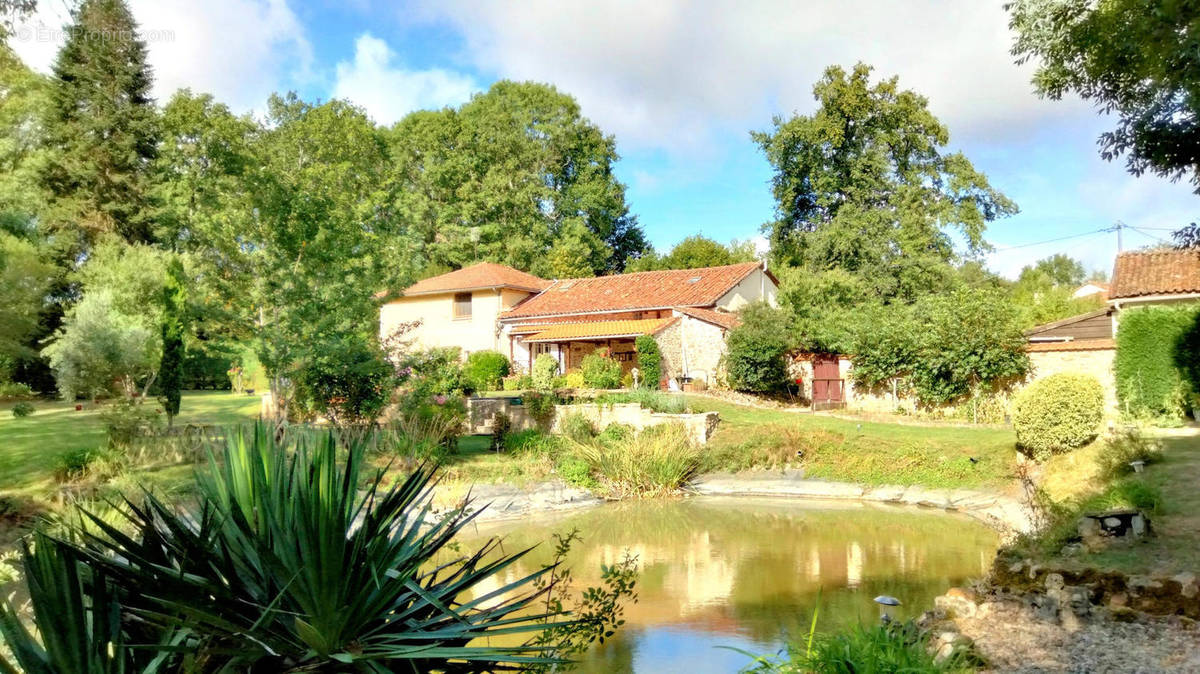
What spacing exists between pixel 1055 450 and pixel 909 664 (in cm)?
1090

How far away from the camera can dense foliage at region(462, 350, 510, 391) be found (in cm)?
3079

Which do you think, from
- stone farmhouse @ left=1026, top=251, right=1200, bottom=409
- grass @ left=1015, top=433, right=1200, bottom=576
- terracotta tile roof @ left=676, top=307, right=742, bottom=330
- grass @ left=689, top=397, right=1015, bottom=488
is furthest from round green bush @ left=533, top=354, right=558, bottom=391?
grass @ left=1015, top=433, right=1200, bottom=576

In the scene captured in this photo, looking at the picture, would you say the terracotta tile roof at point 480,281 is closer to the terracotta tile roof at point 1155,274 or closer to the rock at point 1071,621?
the terracotta tile roof at point 1155,274

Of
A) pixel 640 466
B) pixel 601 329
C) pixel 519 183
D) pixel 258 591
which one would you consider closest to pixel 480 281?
pixel 601 329

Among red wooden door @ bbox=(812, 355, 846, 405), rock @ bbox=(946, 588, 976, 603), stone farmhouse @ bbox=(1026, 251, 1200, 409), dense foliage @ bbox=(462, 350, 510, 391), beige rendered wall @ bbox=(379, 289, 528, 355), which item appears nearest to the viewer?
rock @ bbox=(946, 588, 976, 603)

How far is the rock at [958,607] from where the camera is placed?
655 centimetres

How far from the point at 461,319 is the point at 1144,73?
102 feet

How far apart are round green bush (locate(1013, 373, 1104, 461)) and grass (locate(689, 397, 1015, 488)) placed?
1196 millimetres

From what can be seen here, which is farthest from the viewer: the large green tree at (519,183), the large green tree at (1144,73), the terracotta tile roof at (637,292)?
the large green tree at (519,183)

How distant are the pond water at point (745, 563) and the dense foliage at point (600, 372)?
10.8 m

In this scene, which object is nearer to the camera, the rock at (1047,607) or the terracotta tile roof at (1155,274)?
the rock at (1047,607)

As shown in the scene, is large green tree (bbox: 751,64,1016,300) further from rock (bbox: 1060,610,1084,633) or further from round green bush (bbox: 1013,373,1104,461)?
rock (bbox: 1060,610,1084,633)

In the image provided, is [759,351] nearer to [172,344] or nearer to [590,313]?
[590,313]

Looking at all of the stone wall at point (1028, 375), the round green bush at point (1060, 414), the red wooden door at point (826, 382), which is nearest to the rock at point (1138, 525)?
the round green bush at point (1060, 414)
